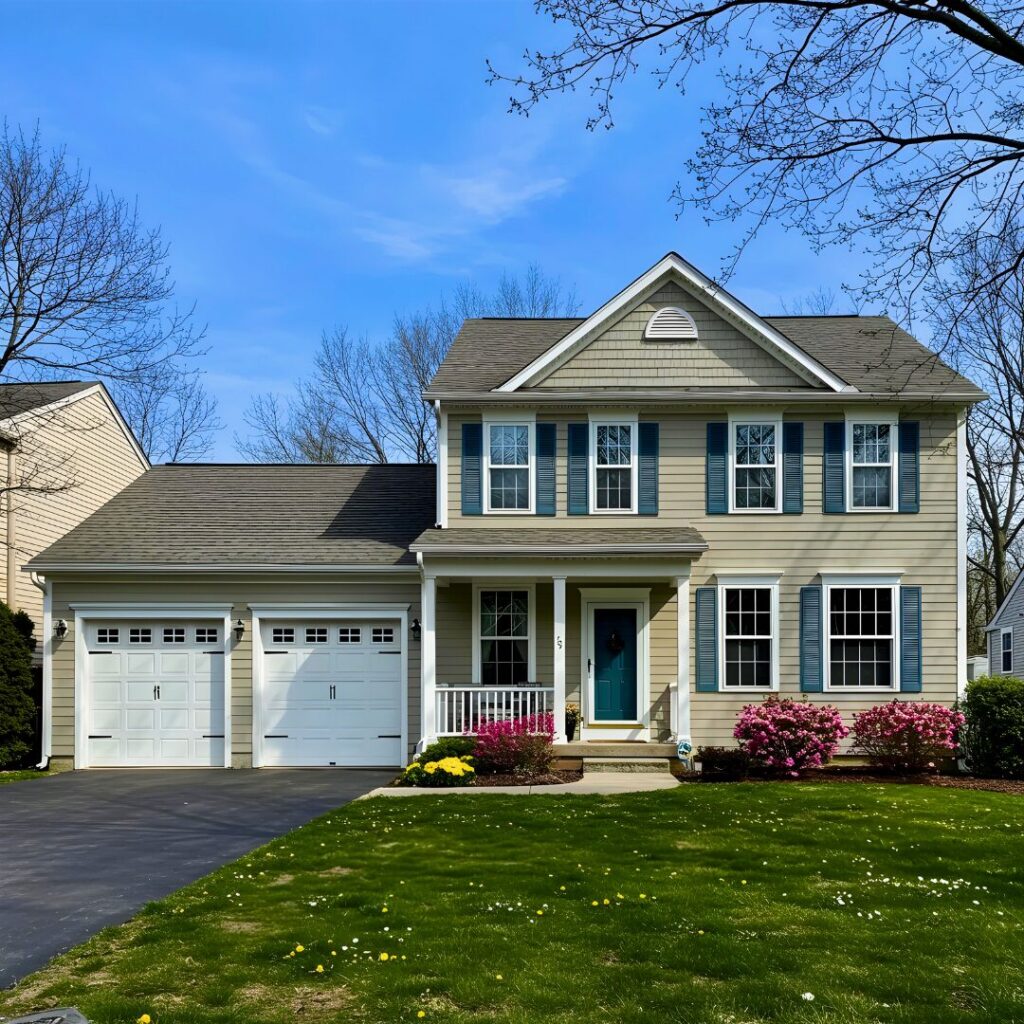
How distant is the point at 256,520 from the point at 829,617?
9780 millimetres

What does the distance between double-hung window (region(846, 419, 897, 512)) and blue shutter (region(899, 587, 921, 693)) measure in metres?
1.44

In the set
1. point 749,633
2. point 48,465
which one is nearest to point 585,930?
point 749,633

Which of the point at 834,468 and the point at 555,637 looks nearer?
the point at 555,637

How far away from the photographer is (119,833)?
10344 mm

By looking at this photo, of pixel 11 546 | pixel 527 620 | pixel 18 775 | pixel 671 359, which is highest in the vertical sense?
pixel 671 359

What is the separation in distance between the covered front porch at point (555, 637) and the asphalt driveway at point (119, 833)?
1.99 m

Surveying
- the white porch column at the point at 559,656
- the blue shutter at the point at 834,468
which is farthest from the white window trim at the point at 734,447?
the white porch column at the point at 559,656

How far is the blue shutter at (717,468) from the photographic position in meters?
15.9

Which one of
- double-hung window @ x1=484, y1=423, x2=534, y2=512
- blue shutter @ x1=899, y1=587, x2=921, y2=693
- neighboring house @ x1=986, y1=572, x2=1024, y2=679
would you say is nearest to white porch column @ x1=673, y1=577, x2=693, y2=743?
double-hung window @ x1=484, y1=423, x2=534, y2=512

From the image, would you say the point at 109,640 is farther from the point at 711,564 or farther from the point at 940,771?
the point at 940,771

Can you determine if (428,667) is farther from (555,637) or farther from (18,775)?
(18,775)

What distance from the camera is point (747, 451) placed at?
16.0 meters

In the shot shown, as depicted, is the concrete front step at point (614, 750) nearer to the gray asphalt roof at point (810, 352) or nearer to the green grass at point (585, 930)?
the green grass at point (585, 930)

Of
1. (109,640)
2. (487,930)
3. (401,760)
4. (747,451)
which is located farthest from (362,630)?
(487,930)
